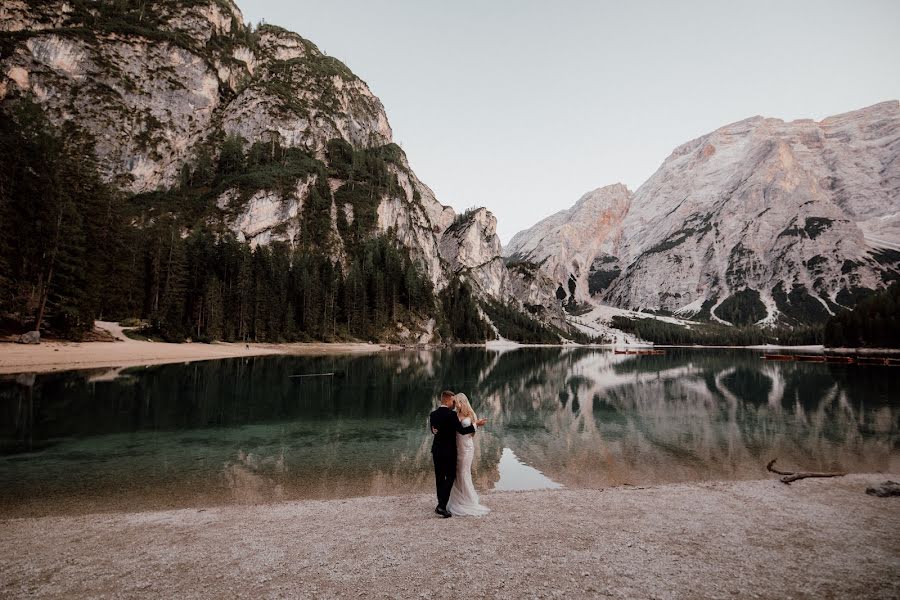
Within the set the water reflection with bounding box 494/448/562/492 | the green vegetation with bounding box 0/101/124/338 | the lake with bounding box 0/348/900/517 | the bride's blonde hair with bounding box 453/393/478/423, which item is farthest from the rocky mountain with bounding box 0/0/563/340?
the bride's blonde hair with bounding box 453/393/478/423

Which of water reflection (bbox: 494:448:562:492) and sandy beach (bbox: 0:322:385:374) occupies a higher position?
sandy beach (bbox: 0:322:385:374)

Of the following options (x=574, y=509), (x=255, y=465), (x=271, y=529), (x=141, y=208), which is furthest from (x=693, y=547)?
(x=141, y=208)

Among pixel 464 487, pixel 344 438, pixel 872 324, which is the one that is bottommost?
pixel 344 438

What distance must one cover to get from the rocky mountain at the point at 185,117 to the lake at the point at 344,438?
116 meters

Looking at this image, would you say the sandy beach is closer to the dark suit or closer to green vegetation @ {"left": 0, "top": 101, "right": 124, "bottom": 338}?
green vegetation @ {"left": 0, "top": 101, "right": 124, "bottom": 338}

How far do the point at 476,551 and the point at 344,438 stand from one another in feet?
56.0

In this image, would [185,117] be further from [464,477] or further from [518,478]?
[464,477]

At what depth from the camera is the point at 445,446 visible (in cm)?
1159

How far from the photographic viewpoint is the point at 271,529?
34.8ft

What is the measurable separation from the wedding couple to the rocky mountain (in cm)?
14413

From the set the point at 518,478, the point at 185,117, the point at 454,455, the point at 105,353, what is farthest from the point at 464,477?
the point at 185,117

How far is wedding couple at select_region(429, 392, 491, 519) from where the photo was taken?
11594 mm

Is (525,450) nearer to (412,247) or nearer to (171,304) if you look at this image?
(171,304)

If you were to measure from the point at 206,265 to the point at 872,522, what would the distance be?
112m
